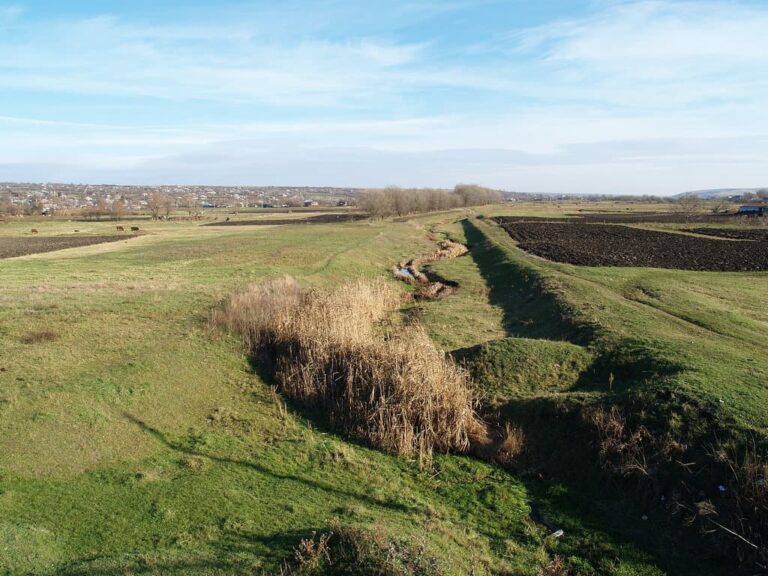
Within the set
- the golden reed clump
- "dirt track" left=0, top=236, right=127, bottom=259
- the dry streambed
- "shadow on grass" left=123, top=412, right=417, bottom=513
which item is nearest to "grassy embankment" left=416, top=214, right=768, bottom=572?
the golden reed clump

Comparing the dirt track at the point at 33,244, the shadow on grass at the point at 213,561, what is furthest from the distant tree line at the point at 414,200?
the shadow on grass at the point at 213,561

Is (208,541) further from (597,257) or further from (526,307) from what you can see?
(597,257)

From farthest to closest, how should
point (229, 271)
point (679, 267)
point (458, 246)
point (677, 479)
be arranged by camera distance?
point (458, 246), point (679, 267), point (229, 271), point (677, 479)

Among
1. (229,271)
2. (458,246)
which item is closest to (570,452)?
(229,271)

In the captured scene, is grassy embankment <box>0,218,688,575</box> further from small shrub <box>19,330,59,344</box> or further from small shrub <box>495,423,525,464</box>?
small shrub <box>495,423,525,464</box>

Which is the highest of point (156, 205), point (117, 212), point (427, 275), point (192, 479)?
point (156, 205)

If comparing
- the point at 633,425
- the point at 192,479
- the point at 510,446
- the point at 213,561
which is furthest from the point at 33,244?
the point at 633,425

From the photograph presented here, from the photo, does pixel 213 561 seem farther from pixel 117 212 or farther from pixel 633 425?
pixel 117 212
